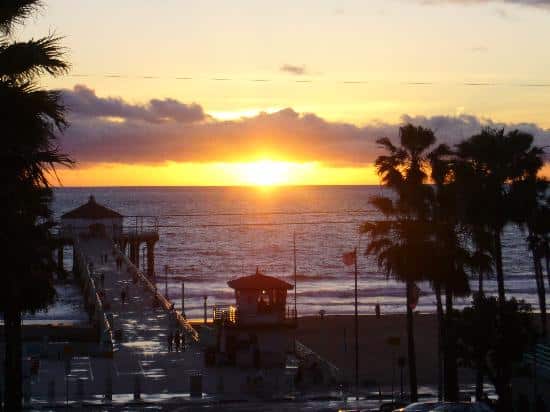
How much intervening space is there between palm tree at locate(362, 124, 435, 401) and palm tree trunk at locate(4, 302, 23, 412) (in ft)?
40.7

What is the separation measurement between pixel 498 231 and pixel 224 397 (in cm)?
1123

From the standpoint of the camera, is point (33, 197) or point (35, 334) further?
point (35, 334)

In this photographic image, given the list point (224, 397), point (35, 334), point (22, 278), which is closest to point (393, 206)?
point (224, 397)

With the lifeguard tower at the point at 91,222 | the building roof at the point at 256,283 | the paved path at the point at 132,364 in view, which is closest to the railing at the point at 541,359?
the building roof at the point at 256,283

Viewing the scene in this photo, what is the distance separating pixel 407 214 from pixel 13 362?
13901 mm

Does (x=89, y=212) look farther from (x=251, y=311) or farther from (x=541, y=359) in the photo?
(x=541, y=359)

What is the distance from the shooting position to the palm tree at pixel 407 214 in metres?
32.3

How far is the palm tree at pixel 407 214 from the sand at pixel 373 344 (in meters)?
8.89

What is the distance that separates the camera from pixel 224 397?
34.3 m

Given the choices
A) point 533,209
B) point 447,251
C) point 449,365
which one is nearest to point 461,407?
point 449,365

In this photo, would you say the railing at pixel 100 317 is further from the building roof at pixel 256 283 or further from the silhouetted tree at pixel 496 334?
the silhouetted tree at pixel 496 334

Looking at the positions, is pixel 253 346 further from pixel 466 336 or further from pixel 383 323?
pixel 383 323

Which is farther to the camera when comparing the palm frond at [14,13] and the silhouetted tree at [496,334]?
the silhouetted tree at [496,334]

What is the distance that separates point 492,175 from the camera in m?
33.6
